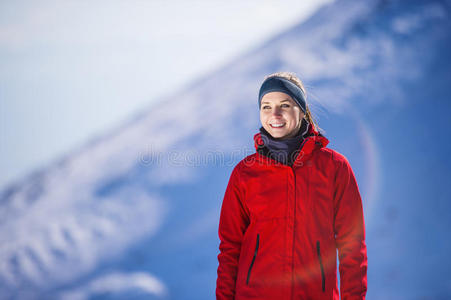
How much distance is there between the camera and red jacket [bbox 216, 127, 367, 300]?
1586 mm

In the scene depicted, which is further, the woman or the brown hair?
the brown hair

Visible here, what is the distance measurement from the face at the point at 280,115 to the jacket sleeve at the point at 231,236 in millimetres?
292

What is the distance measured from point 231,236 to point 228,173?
3912 mm

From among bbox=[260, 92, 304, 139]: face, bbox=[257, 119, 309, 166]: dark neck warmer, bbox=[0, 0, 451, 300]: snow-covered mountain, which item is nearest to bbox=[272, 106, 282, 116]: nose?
bbox=[260, 92, 304, 139]: face

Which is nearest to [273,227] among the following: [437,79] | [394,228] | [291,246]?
[291,246]

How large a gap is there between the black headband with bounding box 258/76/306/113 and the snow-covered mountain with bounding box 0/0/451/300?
3016mm

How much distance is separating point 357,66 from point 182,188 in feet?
12.9

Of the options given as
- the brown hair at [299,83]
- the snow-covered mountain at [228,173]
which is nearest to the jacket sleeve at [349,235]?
the brown hair at [299,83]

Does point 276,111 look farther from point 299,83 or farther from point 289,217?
point 289,217

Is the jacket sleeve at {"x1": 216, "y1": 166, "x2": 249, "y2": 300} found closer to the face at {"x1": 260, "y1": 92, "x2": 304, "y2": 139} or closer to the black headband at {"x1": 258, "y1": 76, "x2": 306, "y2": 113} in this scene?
the face at {"x1": 260, "y1": 92, "x2": 304, "y2": 139}

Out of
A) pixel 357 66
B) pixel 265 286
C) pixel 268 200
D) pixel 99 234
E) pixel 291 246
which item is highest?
pixel 357 66

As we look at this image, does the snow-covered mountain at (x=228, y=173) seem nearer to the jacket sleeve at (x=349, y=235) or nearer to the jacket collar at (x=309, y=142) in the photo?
the jacket sleeve at (x=349, y=235)

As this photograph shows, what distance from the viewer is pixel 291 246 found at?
5.32 ft

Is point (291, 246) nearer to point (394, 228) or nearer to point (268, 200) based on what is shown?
point (268, 200)
